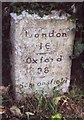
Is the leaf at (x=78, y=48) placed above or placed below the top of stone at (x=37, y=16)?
below

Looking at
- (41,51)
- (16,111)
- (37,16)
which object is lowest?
(16,111)

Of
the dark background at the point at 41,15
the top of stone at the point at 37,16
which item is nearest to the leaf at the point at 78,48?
the dark background at the point at 41,15

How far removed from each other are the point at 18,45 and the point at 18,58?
138mm

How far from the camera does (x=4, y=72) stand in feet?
13.6

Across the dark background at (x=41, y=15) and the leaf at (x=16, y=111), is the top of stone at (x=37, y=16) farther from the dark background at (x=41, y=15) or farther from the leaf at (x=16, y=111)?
the leaf at (x=16, y=111)

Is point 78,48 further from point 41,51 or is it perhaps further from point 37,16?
point 37,16

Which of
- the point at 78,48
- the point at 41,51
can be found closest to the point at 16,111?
the point at 41,51

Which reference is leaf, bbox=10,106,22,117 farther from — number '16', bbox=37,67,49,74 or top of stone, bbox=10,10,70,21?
top of stone, bbox=10,10,70,21

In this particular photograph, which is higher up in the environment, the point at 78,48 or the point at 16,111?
the point at 78,48

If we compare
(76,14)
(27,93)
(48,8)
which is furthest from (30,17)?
(27,93)

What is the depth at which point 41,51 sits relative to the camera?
3.74 m

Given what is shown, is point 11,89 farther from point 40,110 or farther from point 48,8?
point 48,8

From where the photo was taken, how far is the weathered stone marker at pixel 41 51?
11.9 feet

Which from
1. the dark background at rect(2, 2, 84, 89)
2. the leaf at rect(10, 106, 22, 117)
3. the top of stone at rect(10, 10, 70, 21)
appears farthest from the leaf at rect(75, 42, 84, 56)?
the leaf at rect(10, 106, 22, 117)
